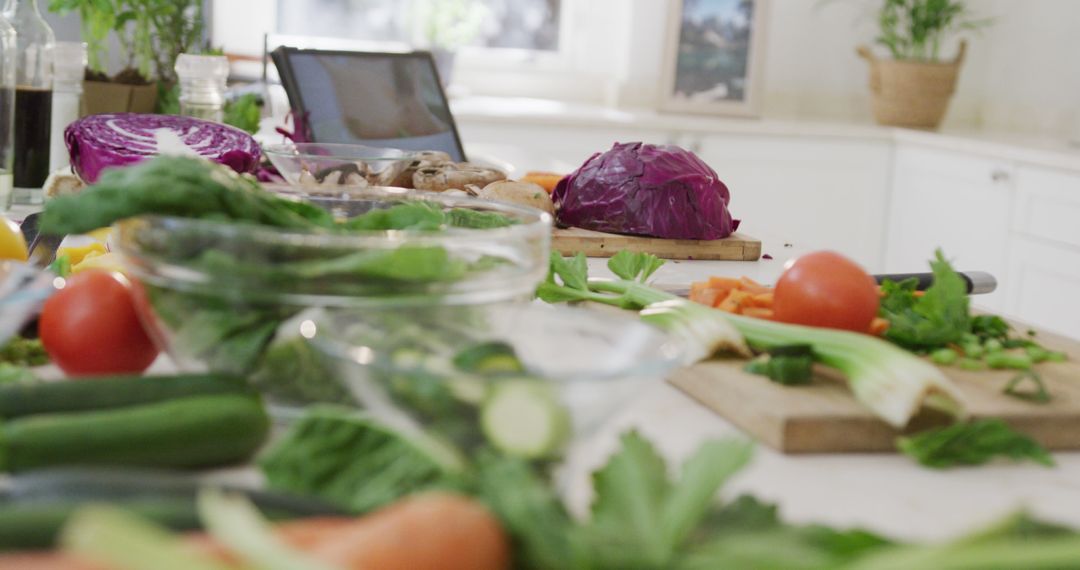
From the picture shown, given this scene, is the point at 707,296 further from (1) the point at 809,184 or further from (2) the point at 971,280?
(1) the point at 809,184

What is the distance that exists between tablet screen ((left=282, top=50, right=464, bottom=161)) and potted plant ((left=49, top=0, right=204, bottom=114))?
35cm

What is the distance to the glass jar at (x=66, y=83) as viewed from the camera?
2.14 m

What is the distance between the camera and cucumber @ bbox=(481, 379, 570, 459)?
665 millimetres

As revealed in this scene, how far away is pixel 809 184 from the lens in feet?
15.0

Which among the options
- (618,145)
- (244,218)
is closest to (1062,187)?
(618,145)

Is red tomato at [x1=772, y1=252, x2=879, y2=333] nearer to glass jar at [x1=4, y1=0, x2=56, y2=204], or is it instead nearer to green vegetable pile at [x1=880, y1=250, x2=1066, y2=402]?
green vegetable pile at [x1=880, y1=250, x2=1066, y2=402]

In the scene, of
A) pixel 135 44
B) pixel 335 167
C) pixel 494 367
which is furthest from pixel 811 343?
pixel 135 44

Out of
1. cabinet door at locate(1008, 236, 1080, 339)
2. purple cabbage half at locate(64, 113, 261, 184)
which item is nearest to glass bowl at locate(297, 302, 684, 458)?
purple cabbage half at locate(64, 113, 261, 184)

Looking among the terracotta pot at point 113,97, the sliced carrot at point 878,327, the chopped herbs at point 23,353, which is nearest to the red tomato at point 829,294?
the sliced carrot at point 878,327

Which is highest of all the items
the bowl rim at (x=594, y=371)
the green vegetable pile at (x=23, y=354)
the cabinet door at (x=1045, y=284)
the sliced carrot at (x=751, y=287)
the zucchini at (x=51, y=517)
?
the bowl rim at (x=594, y=371)

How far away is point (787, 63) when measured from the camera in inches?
202

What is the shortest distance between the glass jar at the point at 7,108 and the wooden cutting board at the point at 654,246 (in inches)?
32.1

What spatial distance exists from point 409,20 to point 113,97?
250 centimetres

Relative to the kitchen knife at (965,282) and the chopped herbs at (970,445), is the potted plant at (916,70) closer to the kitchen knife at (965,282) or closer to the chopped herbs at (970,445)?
the kitchen knife at (965,282)
